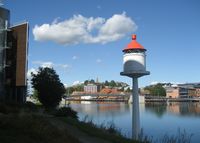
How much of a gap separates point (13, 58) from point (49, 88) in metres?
13.5

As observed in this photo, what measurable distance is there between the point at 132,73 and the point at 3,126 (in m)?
20.0

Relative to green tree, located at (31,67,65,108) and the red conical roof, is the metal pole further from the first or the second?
green tree, located at (31,67,65,108)

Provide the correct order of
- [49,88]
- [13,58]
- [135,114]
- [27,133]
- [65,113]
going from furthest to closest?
[13,58]
[49,88]
[135,114]
[65,113]
[27,133]

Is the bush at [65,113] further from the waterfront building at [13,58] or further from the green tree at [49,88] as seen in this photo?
the waterfront building at [13,58]

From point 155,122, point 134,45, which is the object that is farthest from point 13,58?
point 155,122

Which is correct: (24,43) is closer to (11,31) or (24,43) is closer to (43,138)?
(11,31)

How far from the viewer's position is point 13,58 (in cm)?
5431

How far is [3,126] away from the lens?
14.0m

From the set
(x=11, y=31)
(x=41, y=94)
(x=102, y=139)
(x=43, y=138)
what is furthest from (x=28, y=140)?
(x=11, y=31)

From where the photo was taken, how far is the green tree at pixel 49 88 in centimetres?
4334

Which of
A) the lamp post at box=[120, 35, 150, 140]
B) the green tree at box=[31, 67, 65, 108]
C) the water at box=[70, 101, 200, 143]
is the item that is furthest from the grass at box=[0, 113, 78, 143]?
the green tree at box=[31, 67, 65, 108]

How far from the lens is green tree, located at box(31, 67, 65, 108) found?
142 feet

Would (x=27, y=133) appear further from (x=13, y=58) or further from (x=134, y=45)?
(x=13, y=58)

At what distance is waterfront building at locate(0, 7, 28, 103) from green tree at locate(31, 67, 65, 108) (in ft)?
28.3
